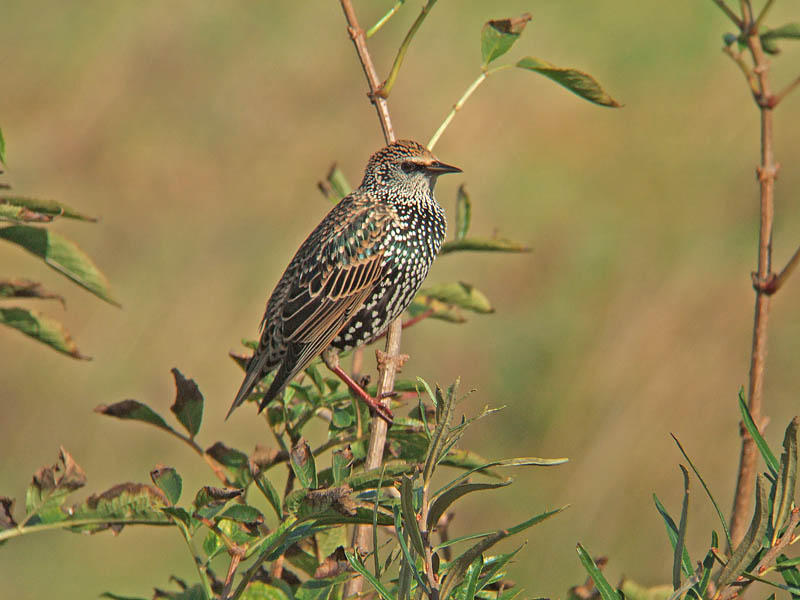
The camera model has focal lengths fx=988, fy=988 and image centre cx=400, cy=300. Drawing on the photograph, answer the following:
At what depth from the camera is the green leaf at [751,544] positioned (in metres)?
0.94

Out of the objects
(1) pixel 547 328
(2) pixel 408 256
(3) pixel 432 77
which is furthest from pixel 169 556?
(3) pixel 432 77

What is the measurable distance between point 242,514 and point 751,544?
0.70m

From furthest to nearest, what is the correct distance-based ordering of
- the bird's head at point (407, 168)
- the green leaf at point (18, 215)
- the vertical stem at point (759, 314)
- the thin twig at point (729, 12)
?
1. the bird's head at point (407, 168)
2. the thin twig at point (729, 12)
3. the vertical stem at point (759, 314)
4. the green leaf at point (18, 215)

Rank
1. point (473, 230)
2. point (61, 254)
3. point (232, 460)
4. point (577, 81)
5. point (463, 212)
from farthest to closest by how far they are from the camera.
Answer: point (473, 230) → point (463, 212) → point (577, 81) → point (61, 254) → point (232, 460)

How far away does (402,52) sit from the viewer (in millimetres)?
1998

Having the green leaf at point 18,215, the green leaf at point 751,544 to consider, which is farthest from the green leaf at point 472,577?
the green leaf at point 18,215

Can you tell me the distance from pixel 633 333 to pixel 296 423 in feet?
17.0

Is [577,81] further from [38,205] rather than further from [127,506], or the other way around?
[127,506]

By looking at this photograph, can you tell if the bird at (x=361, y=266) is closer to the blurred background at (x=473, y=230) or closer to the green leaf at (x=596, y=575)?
the green leaf at (x=596, y=575)

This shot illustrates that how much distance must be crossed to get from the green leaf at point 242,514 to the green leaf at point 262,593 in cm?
9

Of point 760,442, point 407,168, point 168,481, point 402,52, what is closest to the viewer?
point 760,442

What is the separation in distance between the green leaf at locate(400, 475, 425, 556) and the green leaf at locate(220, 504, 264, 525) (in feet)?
1.41

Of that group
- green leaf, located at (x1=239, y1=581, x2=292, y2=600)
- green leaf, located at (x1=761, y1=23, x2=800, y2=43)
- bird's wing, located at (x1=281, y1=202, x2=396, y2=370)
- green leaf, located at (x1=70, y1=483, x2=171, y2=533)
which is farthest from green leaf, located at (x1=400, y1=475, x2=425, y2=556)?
bird's wing, located at (x1=281, y1=202, x2=396, y2=370)

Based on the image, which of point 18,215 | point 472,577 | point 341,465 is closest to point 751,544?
point 472,577
